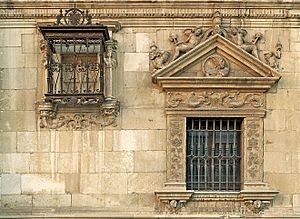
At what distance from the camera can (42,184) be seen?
1387cm

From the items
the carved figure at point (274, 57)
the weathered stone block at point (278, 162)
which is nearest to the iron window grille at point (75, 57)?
the carved figure at point (274, 57)

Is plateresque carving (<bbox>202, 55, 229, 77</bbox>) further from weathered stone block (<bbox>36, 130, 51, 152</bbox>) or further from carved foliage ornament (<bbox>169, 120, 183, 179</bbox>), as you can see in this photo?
weathered stone block (<bbox>36, 130, 51, 152</bbox>)

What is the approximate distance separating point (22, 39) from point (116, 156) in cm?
262

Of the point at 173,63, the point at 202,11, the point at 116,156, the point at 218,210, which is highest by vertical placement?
the point at 202,11

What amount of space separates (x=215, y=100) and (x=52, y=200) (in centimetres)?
326

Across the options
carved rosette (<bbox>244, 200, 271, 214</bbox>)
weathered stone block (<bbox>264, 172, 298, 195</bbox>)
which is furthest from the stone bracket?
weathered stone block (<bbox>264, 172, 298, 195</bbox>)

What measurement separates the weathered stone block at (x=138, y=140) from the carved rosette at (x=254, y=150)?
144 centimetres

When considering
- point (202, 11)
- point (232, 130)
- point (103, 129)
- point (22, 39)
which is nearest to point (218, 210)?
point (232, 130)

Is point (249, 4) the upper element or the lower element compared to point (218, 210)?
upper

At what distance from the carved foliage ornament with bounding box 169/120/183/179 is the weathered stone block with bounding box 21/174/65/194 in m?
1.90

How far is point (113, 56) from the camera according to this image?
46.2ft

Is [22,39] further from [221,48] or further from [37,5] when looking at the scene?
[221,48]

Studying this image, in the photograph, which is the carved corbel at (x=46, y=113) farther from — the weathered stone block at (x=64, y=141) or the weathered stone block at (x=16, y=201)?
the weathered stone block at (x=16, y=201)

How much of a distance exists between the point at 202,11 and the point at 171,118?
1961 mm
